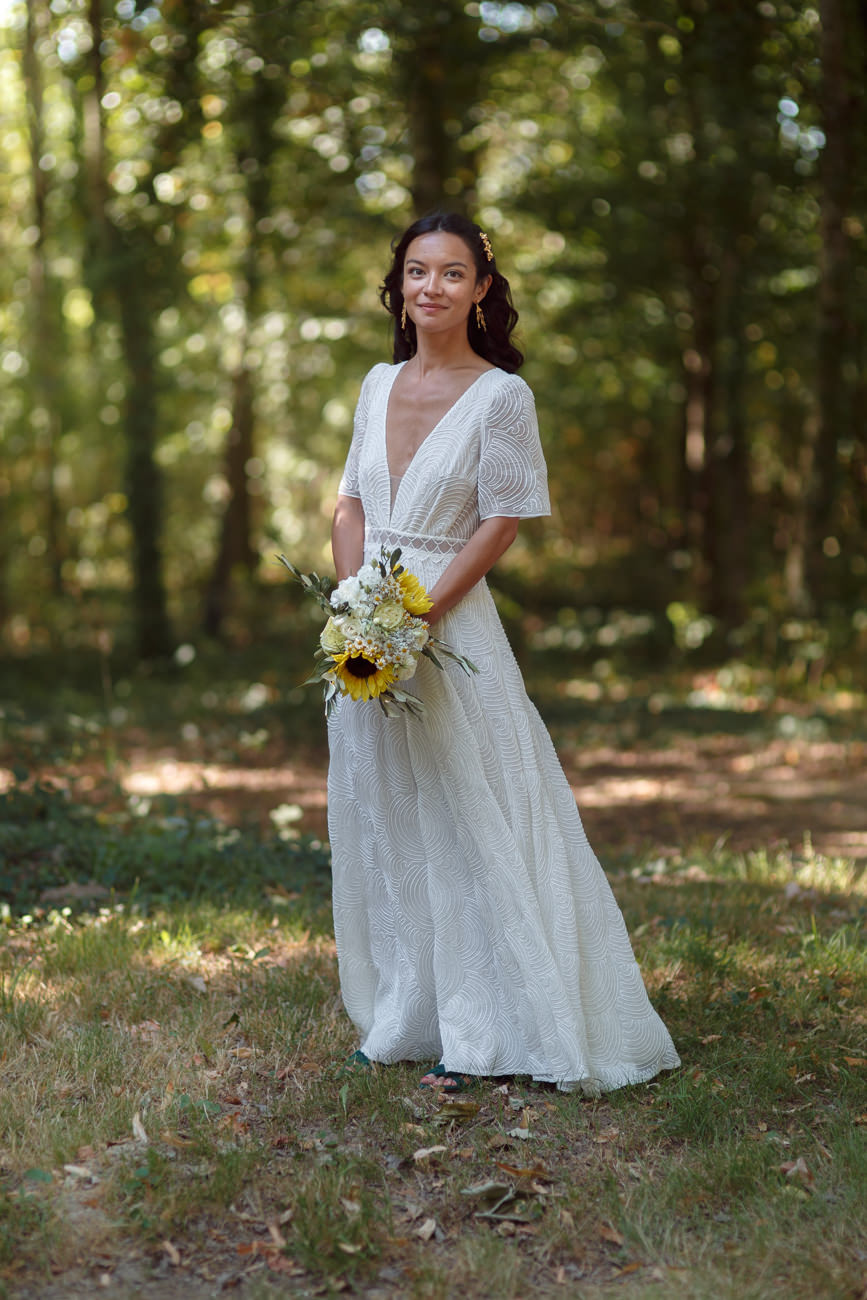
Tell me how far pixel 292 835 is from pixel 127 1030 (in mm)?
2758

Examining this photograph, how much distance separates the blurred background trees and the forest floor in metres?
5.30

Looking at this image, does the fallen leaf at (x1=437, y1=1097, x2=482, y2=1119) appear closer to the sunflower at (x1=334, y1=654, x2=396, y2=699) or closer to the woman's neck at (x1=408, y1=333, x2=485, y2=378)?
the sunflower at (x1=334, y1=654, x2=396, y2=699)

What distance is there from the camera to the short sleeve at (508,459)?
362cm

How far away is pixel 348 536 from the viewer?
385 cm

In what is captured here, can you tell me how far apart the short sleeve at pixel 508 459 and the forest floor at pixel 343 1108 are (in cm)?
165

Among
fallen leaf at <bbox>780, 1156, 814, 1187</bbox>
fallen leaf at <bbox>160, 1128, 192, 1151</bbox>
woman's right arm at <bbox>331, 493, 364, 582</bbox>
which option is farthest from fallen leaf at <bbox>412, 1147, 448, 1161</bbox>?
woman's right arm at <bbox>331, 493, 364, 582</bbox>

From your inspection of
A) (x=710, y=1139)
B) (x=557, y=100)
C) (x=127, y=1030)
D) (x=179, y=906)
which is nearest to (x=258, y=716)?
(x=179, y=906)

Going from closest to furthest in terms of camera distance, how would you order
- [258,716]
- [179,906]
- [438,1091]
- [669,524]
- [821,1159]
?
[821,1159] < [438,1091] < [179,906] < [258,716] < [669,524]

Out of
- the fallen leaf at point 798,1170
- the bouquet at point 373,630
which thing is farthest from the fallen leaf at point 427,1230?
the bouquet at point 373,630

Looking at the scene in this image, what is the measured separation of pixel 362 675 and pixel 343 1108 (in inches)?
46.7

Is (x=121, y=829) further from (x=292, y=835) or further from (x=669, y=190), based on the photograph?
(x=669, y=190)

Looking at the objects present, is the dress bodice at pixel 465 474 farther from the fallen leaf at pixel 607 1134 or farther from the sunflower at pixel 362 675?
the fallen leaf at pixel 607 1134

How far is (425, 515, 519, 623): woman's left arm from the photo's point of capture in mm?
3582

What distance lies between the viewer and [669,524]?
21.3 m
